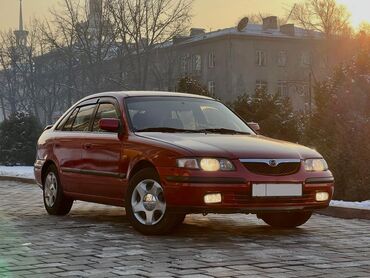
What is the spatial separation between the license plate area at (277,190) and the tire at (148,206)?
83 cm

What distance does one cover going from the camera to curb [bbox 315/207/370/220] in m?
8.69

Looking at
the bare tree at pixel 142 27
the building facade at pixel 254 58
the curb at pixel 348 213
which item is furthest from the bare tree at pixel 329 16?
the curb at pixel 348 213

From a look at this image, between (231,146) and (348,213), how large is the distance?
2839 mm

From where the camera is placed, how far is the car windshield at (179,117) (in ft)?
25.1

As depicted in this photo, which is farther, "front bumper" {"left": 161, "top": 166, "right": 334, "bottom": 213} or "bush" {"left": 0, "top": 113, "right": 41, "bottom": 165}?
"bush" {"left": 0, "top": 113, "right": 41, "bottom": 165}

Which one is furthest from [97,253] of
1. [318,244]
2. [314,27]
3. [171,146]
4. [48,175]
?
[314,27]

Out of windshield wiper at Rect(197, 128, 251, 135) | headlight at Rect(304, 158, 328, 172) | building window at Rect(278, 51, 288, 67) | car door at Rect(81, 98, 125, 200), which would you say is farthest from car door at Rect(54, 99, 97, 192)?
building window at Rect(278, 51, 288, 67)

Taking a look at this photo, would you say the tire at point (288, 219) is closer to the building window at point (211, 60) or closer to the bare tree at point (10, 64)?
the bare tree at point (10, 64)

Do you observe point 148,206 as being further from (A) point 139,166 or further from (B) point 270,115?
(B) point 270,115

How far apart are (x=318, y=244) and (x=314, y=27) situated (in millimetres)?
54960

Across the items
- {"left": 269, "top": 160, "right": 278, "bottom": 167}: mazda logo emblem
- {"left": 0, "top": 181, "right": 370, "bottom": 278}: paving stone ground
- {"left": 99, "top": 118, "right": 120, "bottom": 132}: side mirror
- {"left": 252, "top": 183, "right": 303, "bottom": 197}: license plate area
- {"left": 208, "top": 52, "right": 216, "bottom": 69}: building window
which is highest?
{"left": 208, "top": 52, "right": 216, "bottom": 69}: building window

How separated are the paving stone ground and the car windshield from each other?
1.14 metres

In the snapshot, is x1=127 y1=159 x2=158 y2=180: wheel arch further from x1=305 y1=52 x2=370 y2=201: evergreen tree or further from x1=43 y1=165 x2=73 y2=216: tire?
x1=305 y1=52 x2=370 y2=201: evergreen tree

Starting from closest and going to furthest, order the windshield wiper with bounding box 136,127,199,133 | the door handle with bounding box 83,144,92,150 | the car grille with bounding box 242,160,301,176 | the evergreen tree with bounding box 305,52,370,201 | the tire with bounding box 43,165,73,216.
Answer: the car grille with bounding box 242,160,301,176
the windshield wiper with bounding box 136,127,199,133
the door handle with bounding box 83,144,92,150
the tire with bounding box 43,165,73,216
the evergreen tree with bounding box 305,52,370,201
